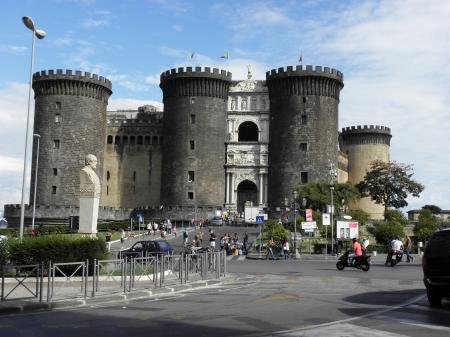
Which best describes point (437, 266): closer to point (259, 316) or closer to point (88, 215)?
point (259, 316)

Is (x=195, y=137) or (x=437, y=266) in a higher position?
(x=195, y=137)

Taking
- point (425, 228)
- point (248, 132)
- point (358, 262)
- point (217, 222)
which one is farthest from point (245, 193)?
point (358, 262)

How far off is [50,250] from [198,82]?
54.5 metres

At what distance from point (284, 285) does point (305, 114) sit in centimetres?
5304

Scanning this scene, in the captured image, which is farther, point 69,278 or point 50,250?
point 50,250

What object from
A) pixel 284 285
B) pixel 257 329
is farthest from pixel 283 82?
pixel 257 329

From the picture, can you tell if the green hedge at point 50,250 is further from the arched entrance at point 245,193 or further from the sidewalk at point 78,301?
the arched entrance at point 245,193

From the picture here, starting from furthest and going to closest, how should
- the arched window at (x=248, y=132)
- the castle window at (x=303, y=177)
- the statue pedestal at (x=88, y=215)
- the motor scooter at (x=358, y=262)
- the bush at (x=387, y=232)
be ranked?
1. the arched window at (x=248, y=132)
2. the castle window at (x=303, y=177)
3. the bush at (x=387, y=232)
4. the motor scooter at (x=358, y=262)
5. the statue pedestal at (x=88, y=215)

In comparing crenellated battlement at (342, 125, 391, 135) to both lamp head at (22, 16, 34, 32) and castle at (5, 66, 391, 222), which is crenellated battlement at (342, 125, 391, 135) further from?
lamp head at (22, 16, 34, 32)

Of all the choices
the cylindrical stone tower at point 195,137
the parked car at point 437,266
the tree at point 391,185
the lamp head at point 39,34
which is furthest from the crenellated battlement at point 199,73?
the parked car at point 437,266

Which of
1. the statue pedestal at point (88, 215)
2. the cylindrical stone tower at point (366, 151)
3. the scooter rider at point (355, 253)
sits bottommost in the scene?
the scooter rider at point (355, 253)

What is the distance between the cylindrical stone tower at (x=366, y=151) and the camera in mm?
86875

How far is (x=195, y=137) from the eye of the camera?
2795 inches

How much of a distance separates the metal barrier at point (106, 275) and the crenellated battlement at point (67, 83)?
53049mm
